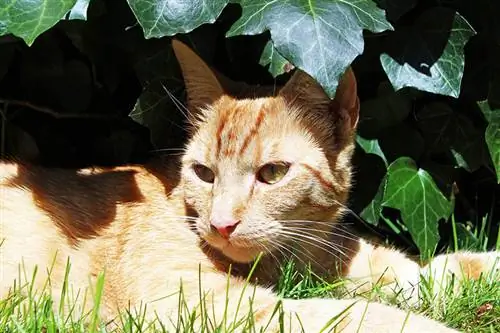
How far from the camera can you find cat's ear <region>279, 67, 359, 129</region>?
118 inches

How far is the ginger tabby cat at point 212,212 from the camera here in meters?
2.89

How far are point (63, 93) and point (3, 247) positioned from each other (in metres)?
0.96

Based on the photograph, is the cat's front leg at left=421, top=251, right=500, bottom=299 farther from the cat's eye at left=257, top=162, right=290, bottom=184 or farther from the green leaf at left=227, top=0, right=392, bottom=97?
the green leaf at left=227, top=0, right=392, bottom=97

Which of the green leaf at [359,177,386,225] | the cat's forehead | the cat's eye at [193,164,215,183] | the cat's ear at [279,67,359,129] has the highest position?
the cat's ear at [279,67,359,129]

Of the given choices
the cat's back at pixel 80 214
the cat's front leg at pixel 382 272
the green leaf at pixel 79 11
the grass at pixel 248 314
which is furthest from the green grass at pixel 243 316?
the green leaf at pixel 79 11

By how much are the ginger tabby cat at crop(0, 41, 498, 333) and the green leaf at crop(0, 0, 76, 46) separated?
0.48 m

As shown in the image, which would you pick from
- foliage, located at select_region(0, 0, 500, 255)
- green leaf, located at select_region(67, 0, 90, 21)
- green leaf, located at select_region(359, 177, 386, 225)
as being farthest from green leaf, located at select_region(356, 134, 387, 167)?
green leaf, located at select_region(67, 0, 90, 21)

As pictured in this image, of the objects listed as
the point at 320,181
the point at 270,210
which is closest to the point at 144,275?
the point at 270,210

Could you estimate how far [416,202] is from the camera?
3.43m

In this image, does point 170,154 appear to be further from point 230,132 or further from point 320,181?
point 320,181

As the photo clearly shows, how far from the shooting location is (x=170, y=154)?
11.5 ft

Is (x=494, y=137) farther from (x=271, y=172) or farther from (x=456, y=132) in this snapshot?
(x=271, y=172)

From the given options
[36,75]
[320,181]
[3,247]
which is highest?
[36,75]

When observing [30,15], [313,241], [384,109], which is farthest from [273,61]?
[30,15]
